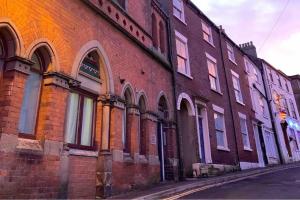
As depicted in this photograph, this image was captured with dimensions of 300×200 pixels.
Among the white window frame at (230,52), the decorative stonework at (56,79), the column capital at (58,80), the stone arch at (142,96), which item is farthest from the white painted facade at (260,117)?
the decorative stonework at (56,79)

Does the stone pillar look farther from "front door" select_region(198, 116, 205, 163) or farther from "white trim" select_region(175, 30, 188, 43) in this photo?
"white trim" select_region(175, 30, 188, 43)

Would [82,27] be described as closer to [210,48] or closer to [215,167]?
[215,167]

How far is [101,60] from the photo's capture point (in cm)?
888

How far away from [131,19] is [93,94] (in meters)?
3.70

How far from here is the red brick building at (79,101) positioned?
5926 mm

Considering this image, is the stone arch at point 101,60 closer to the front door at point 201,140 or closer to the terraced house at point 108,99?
the terraced house at point 108,99

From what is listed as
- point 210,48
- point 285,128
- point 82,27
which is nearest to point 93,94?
point 82,27

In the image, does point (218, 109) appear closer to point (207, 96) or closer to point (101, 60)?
point (207, 96)

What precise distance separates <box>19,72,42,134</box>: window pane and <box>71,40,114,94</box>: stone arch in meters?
1.08

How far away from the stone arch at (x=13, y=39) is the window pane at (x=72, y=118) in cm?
214

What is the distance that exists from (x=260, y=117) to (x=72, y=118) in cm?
2007

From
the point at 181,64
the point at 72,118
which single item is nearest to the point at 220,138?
the point at 181,64

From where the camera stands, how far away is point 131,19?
35.6 feet

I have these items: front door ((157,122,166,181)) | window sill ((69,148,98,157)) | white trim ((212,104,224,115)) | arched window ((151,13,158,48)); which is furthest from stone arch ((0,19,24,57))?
white trim ((212,104,224,115))
